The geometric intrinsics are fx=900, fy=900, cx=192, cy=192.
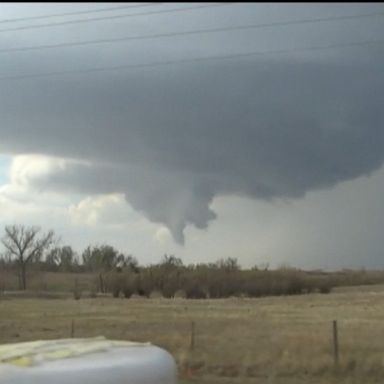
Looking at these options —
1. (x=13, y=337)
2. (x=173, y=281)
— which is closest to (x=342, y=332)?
(x=13, y=337)

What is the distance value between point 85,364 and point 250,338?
21965 millimetres

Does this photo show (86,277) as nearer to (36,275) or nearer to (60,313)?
(36,275)

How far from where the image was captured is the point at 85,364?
9.80 metres

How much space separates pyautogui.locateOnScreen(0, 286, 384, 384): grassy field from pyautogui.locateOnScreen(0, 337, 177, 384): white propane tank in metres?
11.8

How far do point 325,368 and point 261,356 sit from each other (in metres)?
2.37

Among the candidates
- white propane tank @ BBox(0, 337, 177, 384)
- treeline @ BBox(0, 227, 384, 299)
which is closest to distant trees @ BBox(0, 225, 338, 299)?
treeline @ BBox(0, 227, 384, 299)

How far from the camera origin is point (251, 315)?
45.9 metres

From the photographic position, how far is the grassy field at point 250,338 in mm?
24234

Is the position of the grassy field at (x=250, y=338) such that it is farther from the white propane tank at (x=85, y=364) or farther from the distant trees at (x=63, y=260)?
the distant trees at (x=63, y=260)

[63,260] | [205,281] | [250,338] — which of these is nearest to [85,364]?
[250,338]

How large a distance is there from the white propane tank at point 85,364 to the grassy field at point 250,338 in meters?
11.8

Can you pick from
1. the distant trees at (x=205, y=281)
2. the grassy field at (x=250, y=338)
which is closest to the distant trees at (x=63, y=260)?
the distant trees at (x=205, y=281)

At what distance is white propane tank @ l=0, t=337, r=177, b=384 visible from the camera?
955cm

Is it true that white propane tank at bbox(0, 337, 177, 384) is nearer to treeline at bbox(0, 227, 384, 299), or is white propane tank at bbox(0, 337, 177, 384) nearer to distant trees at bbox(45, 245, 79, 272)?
treeline at bbox(0, 227, 384, 299)
